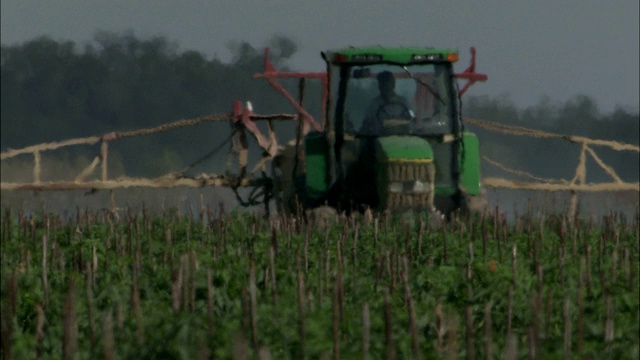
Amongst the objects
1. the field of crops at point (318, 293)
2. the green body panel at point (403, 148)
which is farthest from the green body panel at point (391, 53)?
the field of crops at point (318, 293)

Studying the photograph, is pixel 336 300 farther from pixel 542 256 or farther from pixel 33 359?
pixel 542 256

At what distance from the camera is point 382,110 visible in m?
14.4

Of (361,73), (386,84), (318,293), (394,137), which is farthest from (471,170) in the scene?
(318,293)

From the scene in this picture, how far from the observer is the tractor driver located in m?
14.3

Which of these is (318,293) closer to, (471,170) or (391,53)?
(391,53)

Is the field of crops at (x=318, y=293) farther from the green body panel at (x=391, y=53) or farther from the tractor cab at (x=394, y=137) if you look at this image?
the green body panel at (x=391, y=53)

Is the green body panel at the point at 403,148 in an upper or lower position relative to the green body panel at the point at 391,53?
lower

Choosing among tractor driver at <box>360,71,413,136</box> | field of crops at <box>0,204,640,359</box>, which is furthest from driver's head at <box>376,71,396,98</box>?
field of crops at <box>0,204,640,359</box>

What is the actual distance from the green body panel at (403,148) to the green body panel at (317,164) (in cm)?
67

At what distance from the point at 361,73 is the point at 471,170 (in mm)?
1522

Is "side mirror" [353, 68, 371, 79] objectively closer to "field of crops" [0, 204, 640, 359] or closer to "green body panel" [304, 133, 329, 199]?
"green body panel" [304, 133, 329, 199]

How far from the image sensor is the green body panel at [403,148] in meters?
14.0

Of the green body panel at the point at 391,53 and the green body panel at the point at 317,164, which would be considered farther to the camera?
the green body panel at the point at 317,164

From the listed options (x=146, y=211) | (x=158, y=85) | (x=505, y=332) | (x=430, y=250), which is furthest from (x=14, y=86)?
(x=505, y=332)
